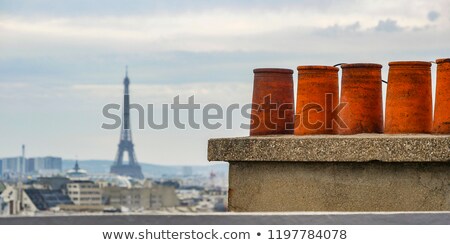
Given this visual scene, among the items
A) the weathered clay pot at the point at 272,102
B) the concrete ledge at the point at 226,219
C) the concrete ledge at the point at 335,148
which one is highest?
the weathered clay pot at the point at 272,102

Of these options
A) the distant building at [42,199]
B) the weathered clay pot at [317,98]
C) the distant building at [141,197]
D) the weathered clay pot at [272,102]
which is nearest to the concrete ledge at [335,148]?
the weathered clay pot at [317,98]

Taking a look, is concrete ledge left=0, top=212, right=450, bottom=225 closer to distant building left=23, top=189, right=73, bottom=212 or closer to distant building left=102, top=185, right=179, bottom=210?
distant building left=23, top=189, right=73, bottom=212

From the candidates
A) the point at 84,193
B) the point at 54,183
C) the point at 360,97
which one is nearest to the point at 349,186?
the point at 360,97

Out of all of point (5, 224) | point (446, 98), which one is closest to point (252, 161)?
point (446, 98)

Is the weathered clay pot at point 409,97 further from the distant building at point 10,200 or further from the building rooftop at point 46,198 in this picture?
the building rooftop at point 46,198

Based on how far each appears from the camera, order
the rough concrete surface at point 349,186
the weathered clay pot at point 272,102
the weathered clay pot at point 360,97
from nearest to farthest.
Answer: the rough concrete surface at point 349,186
the weathered clay pot at point 360,97
the weathered clay pot at point 272,102

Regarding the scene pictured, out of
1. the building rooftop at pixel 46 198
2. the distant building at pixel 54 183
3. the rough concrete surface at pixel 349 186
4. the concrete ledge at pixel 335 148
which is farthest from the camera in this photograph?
the distant building at pixel 54 183
